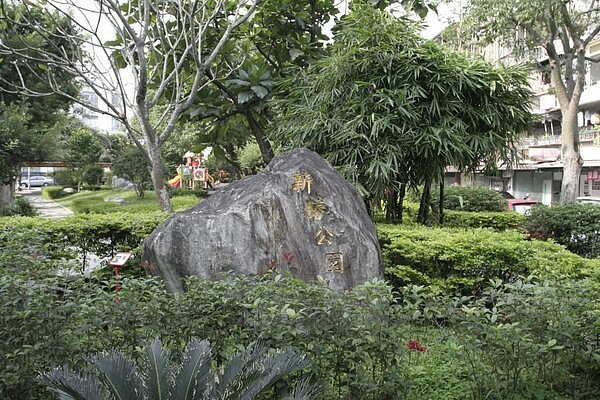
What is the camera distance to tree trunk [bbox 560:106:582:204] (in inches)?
558

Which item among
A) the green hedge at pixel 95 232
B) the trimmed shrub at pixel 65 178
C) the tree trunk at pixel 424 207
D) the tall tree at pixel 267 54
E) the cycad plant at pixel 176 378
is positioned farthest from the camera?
the trimmed shrub at pixel 65 178

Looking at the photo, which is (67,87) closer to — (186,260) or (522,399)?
(186,260)

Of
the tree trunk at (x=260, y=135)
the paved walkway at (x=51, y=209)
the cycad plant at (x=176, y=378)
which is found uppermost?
the tree trunk at (x=260, y=135)

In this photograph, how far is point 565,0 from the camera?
11914 millimetres

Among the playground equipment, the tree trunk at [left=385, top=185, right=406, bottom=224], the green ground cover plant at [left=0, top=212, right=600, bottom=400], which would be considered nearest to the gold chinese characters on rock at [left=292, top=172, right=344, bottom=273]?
the green ground cover plant at [left=0, top=212, right=600, bottom=400]

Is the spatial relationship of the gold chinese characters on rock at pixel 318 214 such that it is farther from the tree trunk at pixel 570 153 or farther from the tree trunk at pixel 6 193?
the tree trunk at pixel 6 193

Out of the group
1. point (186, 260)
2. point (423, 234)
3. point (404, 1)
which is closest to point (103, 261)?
point (186, 260)

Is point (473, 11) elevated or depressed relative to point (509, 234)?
elevated

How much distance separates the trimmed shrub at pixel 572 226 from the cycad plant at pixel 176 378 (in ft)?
20.5

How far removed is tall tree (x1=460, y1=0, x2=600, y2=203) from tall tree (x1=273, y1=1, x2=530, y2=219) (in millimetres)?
6097

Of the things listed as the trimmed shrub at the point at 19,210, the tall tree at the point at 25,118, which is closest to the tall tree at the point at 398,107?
the tall tree at the point at 25,118

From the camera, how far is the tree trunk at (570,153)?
1416cm

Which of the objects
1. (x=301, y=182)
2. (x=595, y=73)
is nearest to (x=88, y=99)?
(x=595, y=73)

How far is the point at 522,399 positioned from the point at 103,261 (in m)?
4.74
